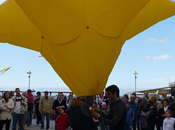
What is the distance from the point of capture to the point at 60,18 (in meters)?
3.30

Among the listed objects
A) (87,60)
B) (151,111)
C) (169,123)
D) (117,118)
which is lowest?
(169,123)

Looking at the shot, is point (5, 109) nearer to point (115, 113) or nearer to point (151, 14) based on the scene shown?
point (115, 113)

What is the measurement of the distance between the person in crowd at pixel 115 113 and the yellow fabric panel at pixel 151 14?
46.8 inches

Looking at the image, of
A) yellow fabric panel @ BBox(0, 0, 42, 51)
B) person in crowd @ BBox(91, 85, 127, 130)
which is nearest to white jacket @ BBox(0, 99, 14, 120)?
yellow fabric panel @ BBox(0, 0, 42, 51)

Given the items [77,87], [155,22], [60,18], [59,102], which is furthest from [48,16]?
[59,102]

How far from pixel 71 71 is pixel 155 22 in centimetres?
221

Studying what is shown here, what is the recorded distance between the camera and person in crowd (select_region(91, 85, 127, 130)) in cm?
352

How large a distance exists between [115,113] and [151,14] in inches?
86.6

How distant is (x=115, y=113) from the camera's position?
12.0 feet

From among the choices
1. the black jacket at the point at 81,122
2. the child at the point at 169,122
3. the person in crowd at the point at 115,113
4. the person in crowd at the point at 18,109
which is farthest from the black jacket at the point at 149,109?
the person in crowd at the point at 115,113

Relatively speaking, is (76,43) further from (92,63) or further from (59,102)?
(59,102)

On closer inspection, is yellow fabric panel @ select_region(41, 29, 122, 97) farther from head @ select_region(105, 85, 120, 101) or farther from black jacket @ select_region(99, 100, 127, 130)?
black jacket @ select_region(99, 100, 127, 130)

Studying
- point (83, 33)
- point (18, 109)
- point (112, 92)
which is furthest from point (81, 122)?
point (18, 109)

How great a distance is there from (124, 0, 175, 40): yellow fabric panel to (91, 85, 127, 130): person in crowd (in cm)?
119
